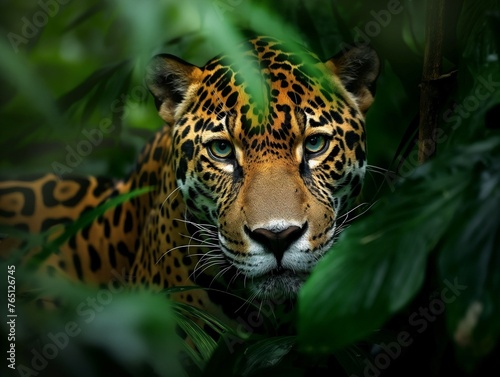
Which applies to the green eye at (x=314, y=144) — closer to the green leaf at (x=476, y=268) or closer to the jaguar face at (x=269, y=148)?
the jaguar face at (x=269, y=148)

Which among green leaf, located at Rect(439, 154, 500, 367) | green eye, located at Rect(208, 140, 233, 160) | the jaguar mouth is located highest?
green eye, located at Rect(208, 140, 233, 160)

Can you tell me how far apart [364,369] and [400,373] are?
17 cm

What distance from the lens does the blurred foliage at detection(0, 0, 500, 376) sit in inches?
47.5

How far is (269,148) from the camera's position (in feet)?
7.84

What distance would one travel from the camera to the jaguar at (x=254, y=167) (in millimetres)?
2248

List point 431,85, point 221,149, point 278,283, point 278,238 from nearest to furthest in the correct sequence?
point 431,85, point 278,238, point 278,283, point 221,149

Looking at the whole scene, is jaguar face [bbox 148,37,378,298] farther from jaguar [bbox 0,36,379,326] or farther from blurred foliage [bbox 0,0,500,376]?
blurred foliage [bbox 0,0,500,376]

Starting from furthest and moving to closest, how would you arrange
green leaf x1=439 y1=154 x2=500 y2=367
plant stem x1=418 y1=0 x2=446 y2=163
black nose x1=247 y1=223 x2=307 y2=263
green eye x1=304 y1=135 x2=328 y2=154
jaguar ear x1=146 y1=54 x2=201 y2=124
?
jaguar ear x1=146 y1=54 x2=201 y2=124
green eye x1=304 y1=135 x2=328 y2=154
black nose x1=247 y1=223 x2=307 y2=263
plant stem x1=418 y1=0 x2=446 y2=163
green leaf x1=439 y1=154 x2=500 y2=367

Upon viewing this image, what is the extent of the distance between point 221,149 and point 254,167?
168 millimetres

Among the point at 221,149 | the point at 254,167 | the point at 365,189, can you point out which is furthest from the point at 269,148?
the point at 365,189

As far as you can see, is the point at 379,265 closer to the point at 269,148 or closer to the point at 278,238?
the point at 278,238

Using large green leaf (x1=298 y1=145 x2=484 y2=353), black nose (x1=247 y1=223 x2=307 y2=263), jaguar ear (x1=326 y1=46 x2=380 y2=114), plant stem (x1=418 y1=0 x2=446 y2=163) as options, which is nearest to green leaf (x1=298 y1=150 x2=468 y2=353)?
large green leaf (x1=298 y1=145 x2=484 y2=353)

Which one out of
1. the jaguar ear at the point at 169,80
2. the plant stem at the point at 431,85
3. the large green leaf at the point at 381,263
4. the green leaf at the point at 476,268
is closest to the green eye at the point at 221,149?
the jaguar ear at the point at 169,80

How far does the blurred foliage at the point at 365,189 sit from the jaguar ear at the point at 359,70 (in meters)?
0.12
